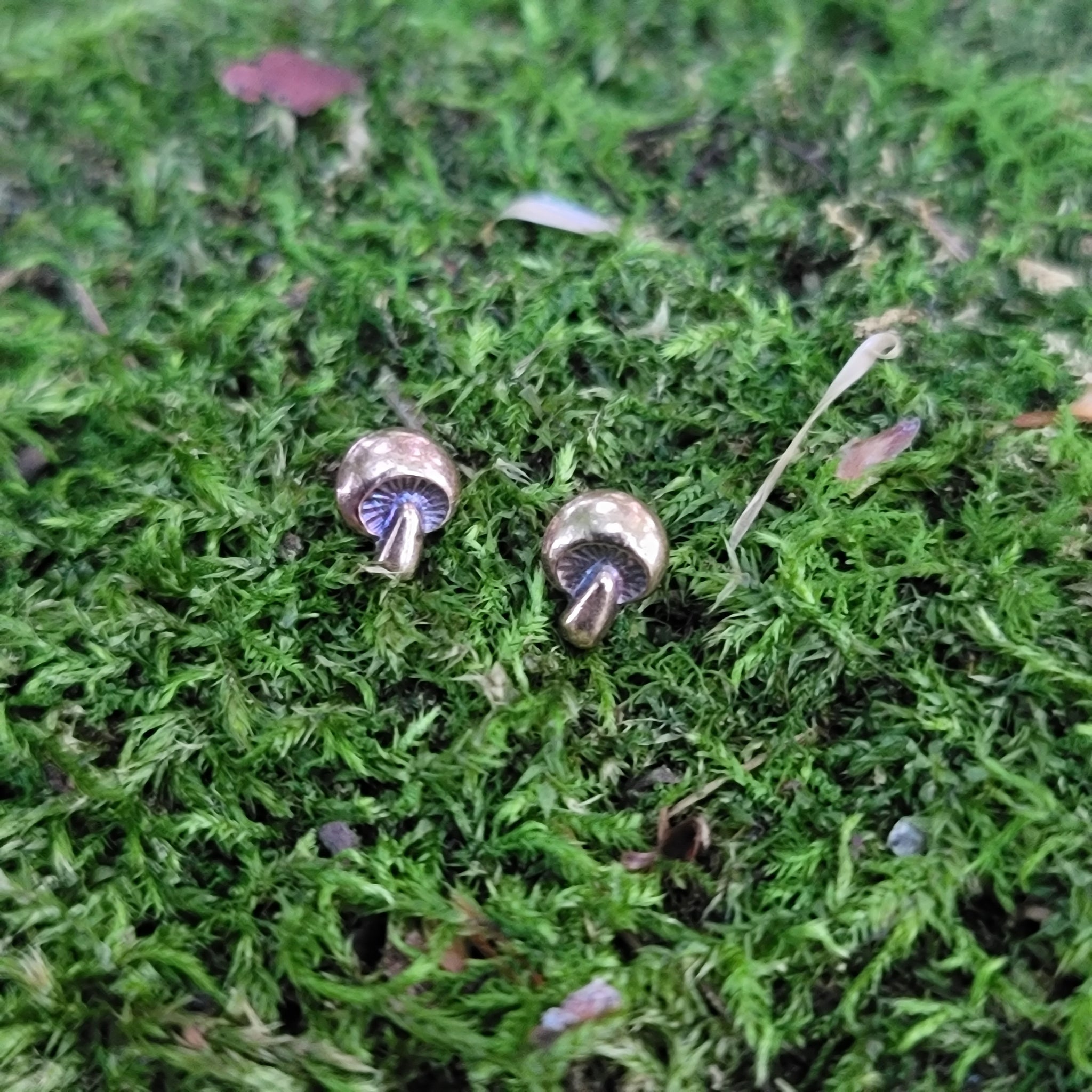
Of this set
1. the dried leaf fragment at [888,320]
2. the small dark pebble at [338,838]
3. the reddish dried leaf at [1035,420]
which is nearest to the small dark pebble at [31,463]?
the small dark pebble at [338,838]

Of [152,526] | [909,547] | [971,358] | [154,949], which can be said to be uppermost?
[971,358]

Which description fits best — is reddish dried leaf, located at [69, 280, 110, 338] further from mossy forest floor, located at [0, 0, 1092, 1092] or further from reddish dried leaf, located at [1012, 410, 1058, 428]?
reddish dried leaf, located at [1012, 410, 1058, 428]

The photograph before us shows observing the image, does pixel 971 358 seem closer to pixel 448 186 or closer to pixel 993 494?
pixel 993 494

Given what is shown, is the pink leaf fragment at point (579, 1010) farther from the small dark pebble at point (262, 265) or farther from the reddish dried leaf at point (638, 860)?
the small dark pebble at point (262, 265)

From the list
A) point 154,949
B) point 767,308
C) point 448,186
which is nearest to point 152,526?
point 154,949

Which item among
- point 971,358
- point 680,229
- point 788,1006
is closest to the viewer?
point 788,1006
